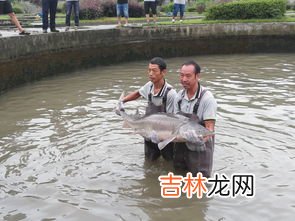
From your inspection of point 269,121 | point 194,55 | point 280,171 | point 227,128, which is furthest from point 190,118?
point 194,55

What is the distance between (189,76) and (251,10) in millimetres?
17194

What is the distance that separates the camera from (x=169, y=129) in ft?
19.8

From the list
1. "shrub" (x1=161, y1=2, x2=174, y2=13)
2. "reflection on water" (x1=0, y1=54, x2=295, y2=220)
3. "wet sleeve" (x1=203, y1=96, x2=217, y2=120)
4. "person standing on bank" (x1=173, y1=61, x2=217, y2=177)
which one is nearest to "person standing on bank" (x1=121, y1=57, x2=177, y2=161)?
"person standing on bank" (x1=173, y1=61, x2=217, y2=177)

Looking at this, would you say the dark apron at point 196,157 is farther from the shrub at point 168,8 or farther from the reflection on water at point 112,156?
the shrub at point 168,8

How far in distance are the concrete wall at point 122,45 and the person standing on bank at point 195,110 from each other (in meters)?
7.75

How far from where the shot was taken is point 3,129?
948cm

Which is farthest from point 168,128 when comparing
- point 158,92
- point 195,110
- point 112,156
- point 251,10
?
point 251,10

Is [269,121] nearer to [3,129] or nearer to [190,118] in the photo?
[190,118]

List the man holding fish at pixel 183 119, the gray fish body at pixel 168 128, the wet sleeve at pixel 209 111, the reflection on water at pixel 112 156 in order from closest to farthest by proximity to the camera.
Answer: the gray fish body at pixel 168 128 < the man holding fish at pixel 183 119 < the wet sleeve at pixel 209 111 < the reflection on water at pixel 112 156

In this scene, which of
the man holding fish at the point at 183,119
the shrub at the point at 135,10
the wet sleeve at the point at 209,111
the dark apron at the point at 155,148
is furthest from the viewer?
the shrub at the point at 135,10

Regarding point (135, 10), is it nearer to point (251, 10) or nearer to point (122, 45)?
point (251, 10)

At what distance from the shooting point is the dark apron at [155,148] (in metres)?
6.80

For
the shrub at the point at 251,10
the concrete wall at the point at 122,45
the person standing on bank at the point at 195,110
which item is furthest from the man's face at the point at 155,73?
the shrub at the point at 251,10

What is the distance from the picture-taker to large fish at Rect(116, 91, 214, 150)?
5770mm
